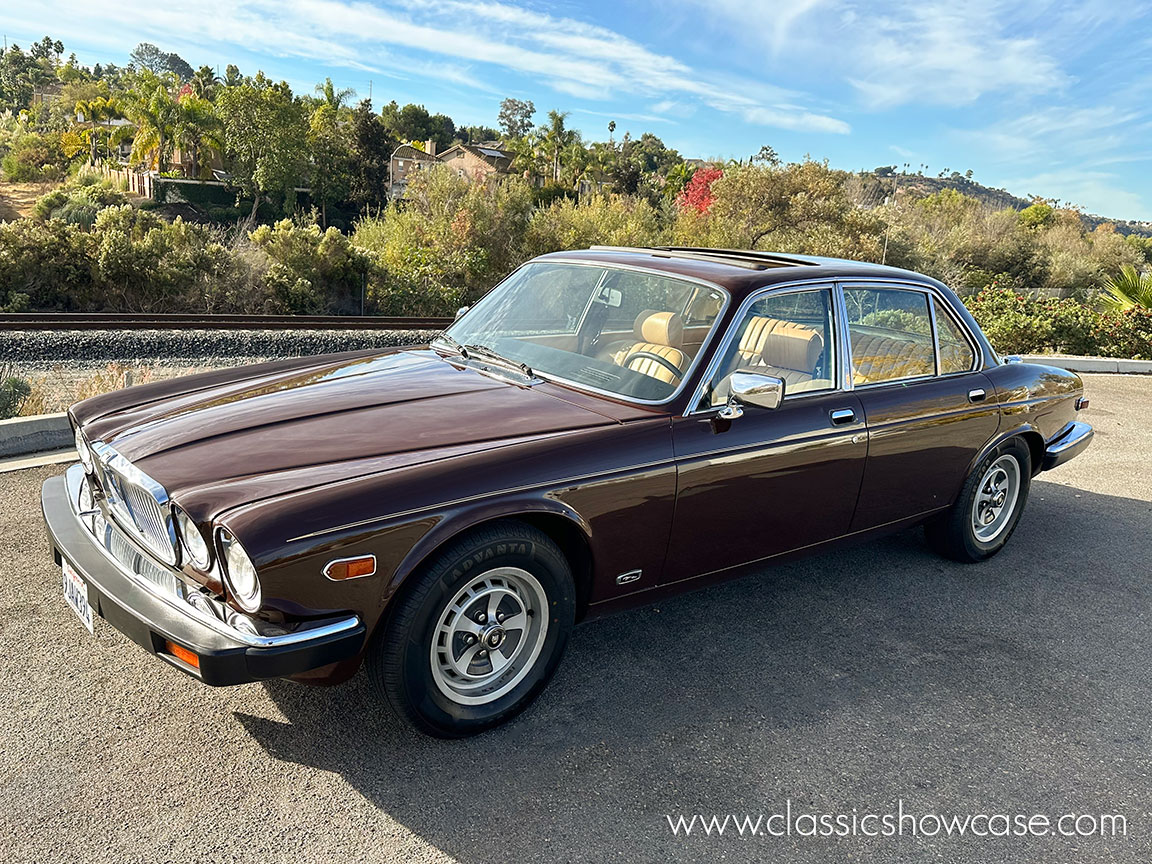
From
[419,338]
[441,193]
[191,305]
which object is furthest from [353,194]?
[419,338]

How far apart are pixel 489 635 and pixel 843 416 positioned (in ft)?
6.44

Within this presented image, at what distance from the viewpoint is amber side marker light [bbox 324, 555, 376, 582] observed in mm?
2500

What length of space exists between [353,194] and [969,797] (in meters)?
57.8

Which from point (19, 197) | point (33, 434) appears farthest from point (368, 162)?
point (33, 434)

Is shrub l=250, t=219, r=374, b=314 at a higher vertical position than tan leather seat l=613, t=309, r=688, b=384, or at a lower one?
lower

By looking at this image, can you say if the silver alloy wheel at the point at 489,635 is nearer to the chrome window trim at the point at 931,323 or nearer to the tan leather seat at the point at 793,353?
the tan leather seat at the point at 793,353

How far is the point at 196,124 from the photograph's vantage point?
6138 cm

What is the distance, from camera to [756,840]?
2633 millimetres

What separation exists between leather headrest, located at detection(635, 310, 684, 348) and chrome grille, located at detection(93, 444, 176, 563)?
6.92 feet

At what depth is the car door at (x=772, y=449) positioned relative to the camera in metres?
3.40

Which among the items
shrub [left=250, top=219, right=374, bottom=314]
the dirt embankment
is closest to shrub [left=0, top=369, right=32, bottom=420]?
shrub [left=250, top=219, right=374, bottom=314]

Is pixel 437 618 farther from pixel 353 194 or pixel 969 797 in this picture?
pixel 353 194

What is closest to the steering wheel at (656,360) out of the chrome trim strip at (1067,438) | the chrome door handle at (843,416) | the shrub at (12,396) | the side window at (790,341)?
the side window at (790,341)

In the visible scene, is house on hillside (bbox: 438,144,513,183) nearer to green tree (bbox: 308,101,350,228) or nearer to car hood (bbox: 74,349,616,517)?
green tree (bbox: 308,101,350,228)
